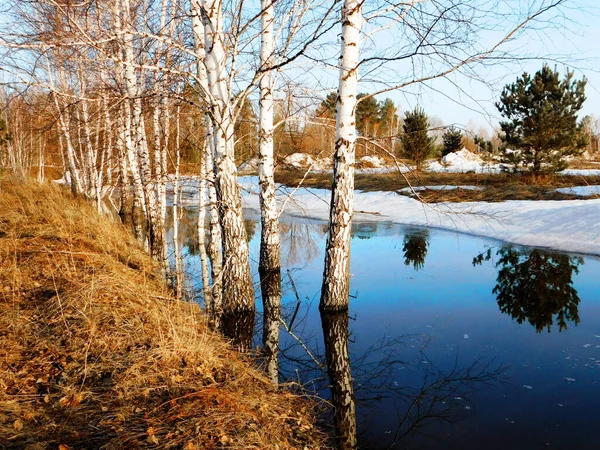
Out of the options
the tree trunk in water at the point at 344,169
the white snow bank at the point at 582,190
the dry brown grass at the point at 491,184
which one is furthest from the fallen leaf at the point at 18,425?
the white snow bank at the point at 582,190

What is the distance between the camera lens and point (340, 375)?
4.76 metres

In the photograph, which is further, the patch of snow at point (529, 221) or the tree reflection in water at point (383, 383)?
the patch of snow at point (529, 221)

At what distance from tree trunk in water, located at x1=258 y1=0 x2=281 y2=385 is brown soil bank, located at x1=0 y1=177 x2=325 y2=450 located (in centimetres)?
170

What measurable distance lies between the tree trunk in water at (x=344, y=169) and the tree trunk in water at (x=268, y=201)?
989 mm

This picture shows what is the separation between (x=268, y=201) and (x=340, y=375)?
4.18 metres

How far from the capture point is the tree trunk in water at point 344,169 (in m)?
5.76

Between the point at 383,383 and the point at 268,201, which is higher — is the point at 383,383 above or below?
below

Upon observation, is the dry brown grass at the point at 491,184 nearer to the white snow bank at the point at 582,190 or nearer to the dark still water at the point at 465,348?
the white snow bank at the point at 582,190

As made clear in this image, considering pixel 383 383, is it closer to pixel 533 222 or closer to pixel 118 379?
pixel 118 379

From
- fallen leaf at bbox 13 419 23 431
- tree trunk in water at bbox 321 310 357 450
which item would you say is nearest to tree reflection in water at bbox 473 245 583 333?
tree trunk in water at bbox 321 310 357 450

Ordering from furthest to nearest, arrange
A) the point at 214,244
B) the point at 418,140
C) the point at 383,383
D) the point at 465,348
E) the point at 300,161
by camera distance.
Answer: the point at 418,140, the point at 300,161, the point at 214,244, the point at 465,348, the point at 383,383

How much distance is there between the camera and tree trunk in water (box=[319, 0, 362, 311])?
576cm

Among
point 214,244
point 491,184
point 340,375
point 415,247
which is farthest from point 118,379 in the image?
point 491,184

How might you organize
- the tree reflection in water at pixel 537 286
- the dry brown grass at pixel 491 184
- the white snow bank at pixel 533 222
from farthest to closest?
the dry brown grass at pixel 491 184
the white snow bank at pixel 533 222
the tree reflection in water at pixel 537 286
